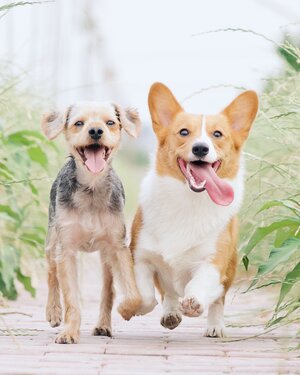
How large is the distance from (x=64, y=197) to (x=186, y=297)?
31.5 inches

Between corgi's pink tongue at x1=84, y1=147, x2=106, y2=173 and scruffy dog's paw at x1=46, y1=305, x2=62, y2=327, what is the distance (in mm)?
864

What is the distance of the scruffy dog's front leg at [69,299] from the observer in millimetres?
4207

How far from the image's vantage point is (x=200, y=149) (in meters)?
4.27

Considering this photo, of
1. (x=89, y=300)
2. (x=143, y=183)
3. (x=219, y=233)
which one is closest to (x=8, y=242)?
(x=89, y=300)

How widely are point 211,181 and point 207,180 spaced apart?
0.02 metres

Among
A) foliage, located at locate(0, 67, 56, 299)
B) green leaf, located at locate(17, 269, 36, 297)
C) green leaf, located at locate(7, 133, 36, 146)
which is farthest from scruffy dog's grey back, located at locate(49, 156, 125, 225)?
green leaf, located at locate(7, 133, 36, 146)

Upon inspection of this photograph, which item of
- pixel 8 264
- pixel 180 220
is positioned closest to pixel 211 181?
pixel 180 220

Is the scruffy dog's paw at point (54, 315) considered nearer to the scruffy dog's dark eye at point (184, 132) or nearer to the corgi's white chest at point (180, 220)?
the corgi's white chest at point (180, 220)

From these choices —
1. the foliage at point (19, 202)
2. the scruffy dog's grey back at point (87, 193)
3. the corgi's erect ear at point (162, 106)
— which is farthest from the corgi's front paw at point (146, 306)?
the foliage at point (19, 202)

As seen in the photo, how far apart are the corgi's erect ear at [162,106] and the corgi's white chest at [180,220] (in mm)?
268

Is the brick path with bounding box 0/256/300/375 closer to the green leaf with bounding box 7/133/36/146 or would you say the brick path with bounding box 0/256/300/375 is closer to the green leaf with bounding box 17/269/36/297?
the green leaf with bounding box 17/269/36/297

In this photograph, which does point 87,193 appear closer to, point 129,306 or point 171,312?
point 129,306

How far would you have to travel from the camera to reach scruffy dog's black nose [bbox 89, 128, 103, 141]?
14.1 ft

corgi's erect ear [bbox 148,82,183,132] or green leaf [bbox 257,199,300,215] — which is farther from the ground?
corgi's erect ear [bbox 148,82,183,132]
